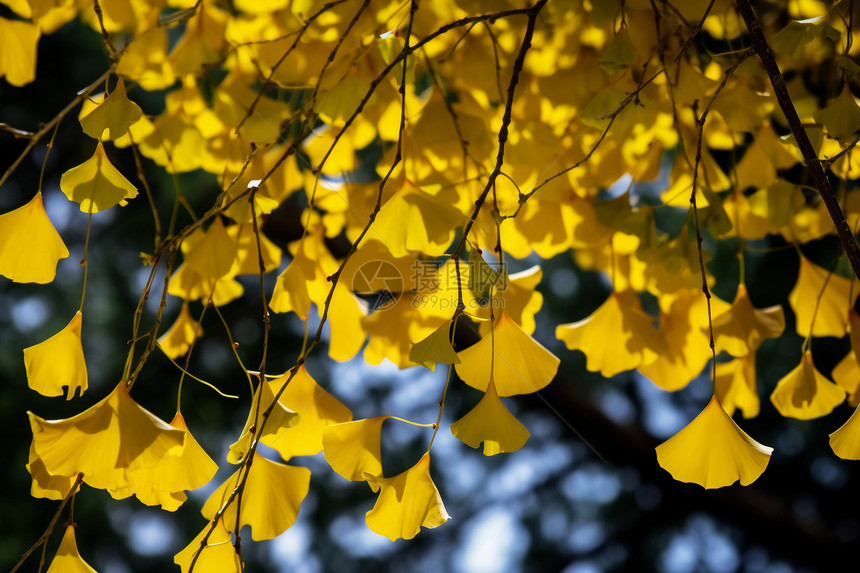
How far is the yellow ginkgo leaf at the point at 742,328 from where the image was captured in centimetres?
46

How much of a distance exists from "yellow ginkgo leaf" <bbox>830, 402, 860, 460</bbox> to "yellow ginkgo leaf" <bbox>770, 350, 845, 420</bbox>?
0.34ft

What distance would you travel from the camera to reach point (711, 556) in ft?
4.04

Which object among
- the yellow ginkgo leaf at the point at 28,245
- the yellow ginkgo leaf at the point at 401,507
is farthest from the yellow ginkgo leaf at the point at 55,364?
the yellow ginkgo leaf at the point at 401,507

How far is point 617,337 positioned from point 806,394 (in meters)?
0.11

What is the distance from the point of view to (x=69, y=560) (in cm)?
34

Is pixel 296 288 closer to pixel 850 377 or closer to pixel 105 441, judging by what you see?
pixel 105 441

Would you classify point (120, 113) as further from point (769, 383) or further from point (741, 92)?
point (769, 383)

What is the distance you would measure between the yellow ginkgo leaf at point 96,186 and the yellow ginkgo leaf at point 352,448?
0.15 m

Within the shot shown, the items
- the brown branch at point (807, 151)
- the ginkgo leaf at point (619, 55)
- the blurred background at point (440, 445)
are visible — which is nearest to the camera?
the brown branch at point (807, 151)

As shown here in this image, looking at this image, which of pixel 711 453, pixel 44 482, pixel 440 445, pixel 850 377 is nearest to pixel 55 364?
pixel 44 482

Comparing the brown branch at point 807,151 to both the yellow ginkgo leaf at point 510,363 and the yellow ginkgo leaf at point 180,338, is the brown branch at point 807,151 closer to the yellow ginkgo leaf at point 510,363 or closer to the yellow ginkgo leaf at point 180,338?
the yellow ginkgo leaf at point 510,363

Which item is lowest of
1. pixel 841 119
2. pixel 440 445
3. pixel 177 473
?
pixel 440 445

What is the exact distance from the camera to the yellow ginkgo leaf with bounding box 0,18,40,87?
1.61 feet

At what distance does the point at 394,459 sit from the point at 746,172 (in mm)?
Result: 923
